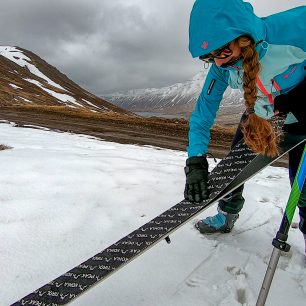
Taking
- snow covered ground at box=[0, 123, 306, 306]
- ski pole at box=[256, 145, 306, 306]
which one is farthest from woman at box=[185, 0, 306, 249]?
snow covered ground at box=[0, 123, 306, 306]

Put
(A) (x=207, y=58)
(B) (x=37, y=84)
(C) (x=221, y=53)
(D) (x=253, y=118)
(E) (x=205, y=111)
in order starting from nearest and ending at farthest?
1. (C) (x=221, y=53)
2. (A) (x=207, y=58)
3. (D) (x=253, y=118)
4. (E) (x=205, y=111)
5. (B) (x=37, y=84)

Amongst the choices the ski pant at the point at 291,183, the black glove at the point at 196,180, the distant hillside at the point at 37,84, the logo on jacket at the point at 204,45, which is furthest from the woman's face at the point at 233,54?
the distant hillside at the point at 37,84

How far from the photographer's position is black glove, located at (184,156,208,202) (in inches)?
98.0

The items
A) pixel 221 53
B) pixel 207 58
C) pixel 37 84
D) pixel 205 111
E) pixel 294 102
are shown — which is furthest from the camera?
pixel 37 84

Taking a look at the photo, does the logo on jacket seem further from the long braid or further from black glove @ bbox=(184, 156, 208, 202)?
black glove @ bbox=(184, 156, 208, 202)

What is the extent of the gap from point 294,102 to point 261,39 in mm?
598

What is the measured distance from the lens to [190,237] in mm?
3129

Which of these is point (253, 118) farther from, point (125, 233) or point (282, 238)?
point (125, 233)

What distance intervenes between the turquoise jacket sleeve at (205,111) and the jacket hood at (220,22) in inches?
27.7

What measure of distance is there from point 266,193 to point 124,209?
1.97 metres

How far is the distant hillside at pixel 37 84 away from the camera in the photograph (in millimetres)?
51906

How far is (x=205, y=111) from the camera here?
→ 275 centimetres

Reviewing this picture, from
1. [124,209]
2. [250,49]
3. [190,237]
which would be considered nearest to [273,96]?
[250,49]

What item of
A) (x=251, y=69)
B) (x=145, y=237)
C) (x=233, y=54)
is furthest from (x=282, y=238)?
(x=233, y=54)
